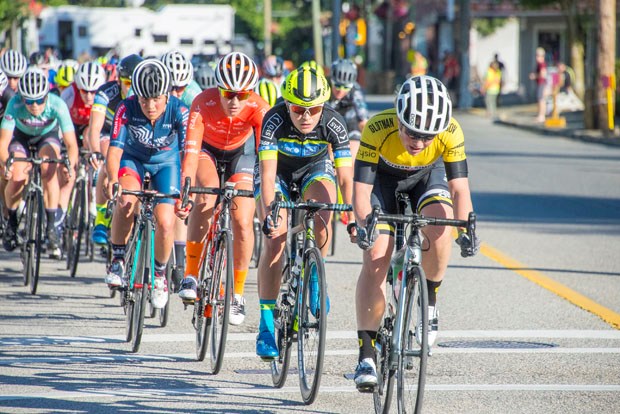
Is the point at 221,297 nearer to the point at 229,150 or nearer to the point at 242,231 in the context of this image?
the point at 242,231

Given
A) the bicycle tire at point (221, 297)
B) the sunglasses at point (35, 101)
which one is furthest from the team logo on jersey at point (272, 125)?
the sunglasses at point (35, 101)

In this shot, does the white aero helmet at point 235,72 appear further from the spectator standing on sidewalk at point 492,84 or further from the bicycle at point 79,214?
the spectator standing on sidewalk at point 492,84

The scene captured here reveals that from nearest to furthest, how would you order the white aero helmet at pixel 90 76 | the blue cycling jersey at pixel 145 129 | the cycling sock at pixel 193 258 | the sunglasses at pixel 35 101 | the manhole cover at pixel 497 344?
the manhole cover at pixel 497 344, the cycling sock at pixel 193 258, the blue cycling jersey at pixel 145 129, the sunglasses at pixel 35 101, the white aero helmet at pixel 90 76

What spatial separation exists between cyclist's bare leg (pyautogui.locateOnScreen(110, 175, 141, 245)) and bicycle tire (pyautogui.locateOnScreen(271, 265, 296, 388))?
7.86 ft

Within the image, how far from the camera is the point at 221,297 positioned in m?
8.32

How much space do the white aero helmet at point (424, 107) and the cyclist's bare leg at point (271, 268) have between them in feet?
5.17

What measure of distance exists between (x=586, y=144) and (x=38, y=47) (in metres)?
27.3

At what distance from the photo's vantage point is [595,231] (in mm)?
15336

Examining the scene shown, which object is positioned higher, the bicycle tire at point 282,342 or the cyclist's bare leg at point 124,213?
the cyclist's bare leg at point 124,213

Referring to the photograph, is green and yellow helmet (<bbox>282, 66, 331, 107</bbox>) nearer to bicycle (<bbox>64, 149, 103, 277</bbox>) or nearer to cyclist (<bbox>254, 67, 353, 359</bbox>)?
cyclist (<bbox>254, 67, 353, 359</bbox>)

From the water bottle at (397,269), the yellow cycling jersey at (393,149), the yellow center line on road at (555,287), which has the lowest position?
the yellow center line on road at (555,287)

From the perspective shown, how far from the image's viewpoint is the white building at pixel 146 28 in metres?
48.6

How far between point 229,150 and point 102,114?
9.16 feet

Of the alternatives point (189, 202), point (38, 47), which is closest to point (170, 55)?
point (189, 202)
